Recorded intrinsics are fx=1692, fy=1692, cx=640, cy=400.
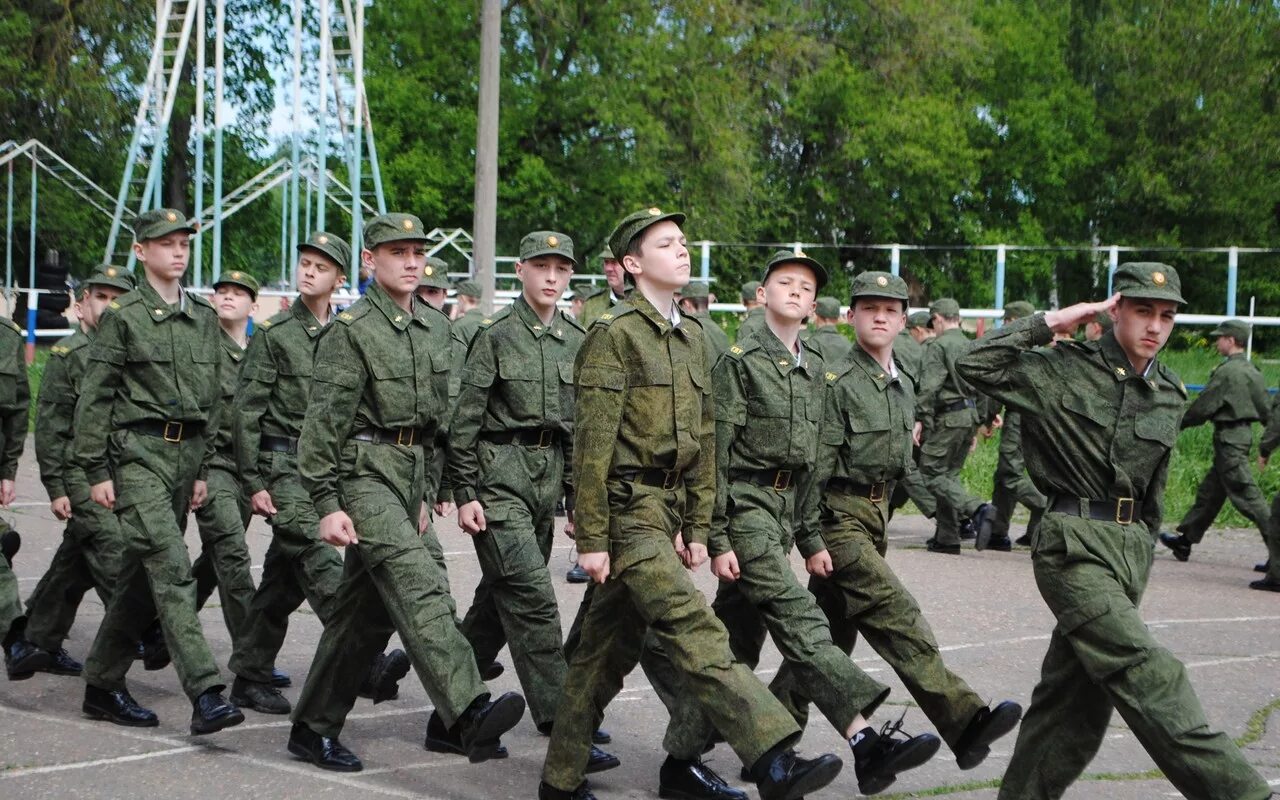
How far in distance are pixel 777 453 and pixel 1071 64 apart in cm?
4689

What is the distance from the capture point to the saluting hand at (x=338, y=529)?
624 cm

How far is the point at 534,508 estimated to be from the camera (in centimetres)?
717

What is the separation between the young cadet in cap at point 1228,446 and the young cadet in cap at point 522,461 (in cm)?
733

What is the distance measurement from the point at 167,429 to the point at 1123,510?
4066 millimetres

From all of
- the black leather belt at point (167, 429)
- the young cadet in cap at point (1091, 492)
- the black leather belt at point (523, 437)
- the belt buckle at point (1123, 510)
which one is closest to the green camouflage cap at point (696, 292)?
the black leather belt at point (523, 437)

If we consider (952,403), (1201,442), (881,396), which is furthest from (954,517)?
(881,396)

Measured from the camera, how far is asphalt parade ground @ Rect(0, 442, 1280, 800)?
6.33 m

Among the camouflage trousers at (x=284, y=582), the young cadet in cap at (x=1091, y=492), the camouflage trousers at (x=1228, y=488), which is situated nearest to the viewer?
the young cadet in cap at (x=1091, y=492)

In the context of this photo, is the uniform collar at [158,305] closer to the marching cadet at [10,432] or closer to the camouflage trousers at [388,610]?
the camouflage trousers at [388,610]

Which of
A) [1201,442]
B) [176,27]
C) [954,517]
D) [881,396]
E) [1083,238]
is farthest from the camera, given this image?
[1083,238]

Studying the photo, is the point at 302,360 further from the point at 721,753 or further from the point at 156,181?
the point at 156,181

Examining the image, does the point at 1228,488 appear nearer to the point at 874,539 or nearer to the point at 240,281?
the point at 874,539

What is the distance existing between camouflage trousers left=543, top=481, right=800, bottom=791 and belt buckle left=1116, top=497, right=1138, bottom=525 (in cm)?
130

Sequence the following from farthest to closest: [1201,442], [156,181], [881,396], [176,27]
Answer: [176,27]
[156,181]
[1201,442]
[881,396]
